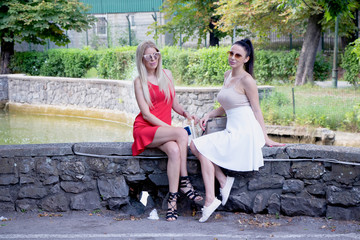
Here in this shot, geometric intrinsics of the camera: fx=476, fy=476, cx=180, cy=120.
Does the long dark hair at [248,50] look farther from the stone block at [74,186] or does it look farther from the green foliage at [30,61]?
the green foliage at [30,61]

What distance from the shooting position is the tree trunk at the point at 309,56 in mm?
15414

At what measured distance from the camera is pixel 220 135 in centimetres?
447

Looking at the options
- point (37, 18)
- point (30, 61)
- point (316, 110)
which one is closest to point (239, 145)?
point (316, 110)

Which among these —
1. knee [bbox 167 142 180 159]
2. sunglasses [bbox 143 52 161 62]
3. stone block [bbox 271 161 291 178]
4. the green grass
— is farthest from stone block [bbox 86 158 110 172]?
the green grass

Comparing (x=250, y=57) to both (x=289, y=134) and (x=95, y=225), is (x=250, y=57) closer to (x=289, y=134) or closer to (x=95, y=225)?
(x=95, y=225)

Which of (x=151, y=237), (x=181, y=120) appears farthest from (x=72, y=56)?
(x=151, y=237)

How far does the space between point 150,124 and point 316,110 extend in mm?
A: 6140

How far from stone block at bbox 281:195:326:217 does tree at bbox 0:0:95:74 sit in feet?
50.9

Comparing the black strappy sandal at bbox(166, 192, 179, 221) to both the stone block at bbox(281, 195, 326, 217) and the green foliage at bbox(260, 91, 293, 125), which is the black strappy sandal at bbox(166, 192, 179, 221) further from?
the green foliage at bbox(260, 91, 293, 125)

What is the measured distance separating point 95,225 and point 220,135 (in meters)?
1.41

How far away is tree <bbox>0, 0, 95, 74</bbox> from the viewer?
1822 cm

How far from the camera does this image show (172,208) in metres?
4.40

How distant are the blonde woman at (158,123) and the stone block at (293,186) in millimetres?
814

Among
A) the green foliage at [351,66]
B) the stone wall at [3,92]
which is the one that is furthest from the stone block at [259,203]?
the stone wall at [3,92]
